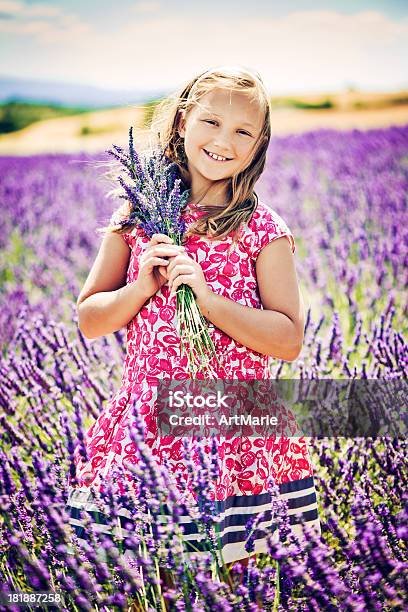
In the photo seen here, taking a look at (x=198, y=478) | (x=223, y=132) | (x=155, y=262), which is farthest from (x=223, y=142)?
(x=198, y=478)

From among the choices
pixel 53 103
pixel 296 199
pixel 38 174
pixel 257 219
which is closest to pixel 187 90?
pixel 257 219

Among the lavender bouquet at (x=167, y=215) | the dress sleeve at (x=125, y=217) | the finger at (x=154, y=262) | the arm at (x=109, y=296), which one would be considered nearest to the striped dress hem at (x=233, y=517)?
the lavender bouquet at (x=167, y=215)

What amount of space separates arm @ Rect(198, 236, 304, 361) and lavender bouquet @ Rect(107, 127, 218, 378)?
0.05 m

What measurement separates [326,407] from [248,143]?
0.86 meters

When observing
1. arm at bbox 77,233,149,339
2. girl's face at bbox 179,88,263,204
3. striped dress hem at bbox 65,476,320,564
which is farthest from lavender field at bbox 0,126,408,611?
girl's face at bbox 179,88,263,204

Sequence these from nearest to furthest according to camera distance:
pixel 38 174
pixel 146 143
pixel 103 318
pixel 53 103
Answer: pixel 103 318 → pixel 146 143 → pixel 38 174 → pixel 53 103

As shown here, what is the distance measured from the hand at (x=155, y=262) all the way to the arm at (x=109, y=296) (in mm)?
33

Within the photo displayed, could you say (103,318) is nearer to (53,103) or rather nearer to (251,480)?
(251,480)

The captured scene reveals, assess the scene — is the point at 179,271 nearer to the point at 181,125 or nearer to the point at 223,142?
the point at 223,142

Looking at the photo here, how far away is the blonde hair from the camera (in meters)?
1.81

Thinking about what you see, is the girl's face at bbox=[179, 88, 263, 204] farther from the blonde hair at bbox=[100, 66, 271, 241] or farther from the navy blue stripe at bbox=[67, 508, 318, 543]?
the navy blue stripe at bbox=[67, 508, 318, 543]

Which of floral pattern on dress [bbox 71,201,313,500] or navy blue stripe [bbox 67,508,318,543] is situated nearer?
navy blue stripe [bbox 67,508,318,543]

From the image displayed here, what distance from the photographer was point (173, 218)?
67.4 inches

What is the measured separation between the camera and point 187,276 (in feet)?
5.35
